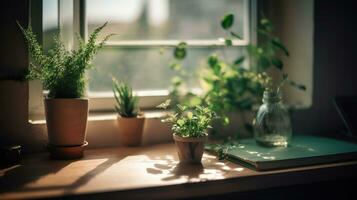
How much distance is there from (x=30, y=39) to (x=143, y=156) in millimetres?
540

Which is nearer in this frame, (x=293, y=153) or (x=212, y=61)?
(x=293, y=153)

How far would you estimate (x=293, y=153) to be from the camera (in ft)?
4.19

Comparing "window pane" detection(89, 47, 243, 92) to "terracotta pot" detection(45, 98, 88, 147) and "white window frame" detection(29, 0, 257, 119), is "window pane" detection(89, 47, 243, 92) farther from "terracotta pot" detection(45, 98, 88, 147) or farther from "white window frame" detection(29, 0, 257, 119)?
"terracotta pot" detection(45, 98, 88, 147)

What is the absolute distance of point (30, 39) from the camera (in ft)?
4.00

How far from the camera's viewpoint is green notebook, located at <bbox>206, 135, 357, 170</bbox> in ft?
3.84

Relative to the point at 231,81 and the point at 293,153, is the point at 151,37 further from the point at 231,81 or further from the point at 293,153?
the point at 293,153

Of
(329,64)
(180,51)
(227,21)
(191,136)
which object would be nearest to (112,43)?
Result: (180,51)

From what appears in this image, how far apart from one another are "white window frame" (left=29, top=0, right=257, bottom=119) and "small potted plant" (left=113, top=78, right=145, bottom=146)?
200 mm

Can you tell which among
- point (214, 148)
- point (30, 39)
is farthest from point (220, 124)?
point (30, 39)

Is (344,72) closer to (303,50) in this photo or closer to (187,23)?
(303,50)

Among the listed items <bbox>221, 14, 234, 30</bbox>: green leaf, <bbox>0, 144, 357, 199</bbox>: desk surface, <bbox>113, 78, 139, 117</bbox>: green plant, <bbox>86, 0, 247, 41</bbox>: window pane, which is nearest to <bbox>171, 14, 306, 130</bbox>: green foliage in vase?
<bbox>221, 14, 234, 30</bbox>: green leaf

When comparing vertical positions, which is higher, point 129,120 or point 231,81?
point 231,81

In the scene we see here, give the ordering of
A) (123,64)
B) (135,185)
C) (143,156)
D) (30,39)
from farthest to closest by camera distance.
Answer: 1. (123,64)
2. (143,156)
3. (30,39)
4. (135,185)

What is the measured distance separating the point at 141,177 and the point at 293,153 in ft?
1.76
